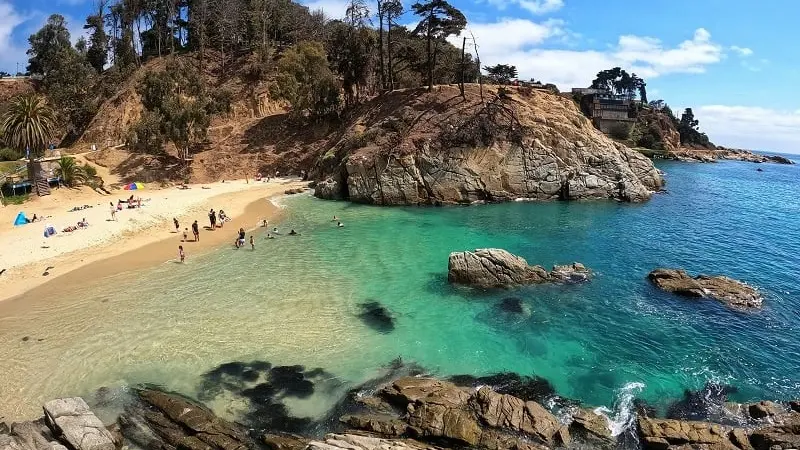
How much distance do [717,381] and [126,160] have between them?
70.9 metres

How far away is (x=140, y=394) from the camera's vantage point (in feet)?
60.3

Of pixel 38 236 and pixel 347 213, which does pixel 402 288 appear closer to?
pixel 347 213

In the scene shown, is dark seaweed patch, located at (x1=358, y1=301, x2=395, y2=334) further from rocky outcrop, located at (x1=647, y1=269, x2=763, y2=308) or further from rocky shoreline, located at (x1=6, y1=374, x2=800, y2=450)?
rocky outcrop, located at (x1=647, y1=269, x2=763, y2=308)

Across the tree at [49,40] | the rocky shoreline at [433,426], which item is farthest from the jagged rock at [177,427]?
the tree at [49,40]

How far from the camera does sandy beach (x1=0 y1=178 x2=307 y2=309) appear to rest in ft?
104

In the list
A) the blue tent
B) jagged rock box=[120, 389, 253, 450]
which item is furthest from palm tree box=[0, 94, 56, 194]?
jagged rock box=[120, 389, 253, 450]

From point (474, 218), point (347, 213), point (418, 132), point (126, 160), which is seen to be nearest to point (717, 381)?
point (474, 218)

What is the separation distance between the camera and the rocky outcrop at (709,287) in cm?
2742

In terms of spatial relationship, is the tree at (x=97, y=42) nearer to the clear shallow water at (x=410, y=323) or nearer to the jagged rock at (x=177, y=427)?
the clear shallow water at (x=410, y=323)

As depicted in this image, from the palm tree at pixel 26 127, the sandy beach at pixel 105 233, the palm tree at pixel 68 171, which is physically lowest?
the sandy beach at pixel 105 233

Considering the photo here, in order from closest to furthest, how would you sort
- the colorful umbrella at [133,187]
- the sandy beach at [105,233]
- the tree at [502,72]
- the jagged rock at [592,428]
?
the jagged rock at [592,428]
the sandy beach at [105,233]
the colorful umbrella at [133,187]
the tree at [502,72]

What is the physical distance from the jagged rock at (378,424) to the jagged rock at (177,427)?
3564 mm

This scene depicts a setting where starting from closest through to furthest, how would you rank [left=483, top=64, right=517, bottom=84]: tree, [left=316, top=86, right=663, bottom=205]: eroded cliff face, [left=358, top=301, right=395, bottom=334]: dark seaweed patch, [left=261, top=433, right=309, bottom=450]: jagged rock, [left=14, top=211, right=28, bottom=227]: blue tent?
[left=261, top=433, right=309, bottom=450]: jagged rock, [left=358, top=301, right=395, bottom=334]: dark seaweed patch, [left=14, top=211, right=28, bottom=227]: blue tent, [left=316, top=86, right=663, bottom=205]: eroded cliff face, [left=483, top=64, right=517, bottom=84]: tree

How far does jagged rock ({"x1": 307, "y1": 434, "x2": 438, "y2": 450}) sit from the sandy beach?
23.7 m
